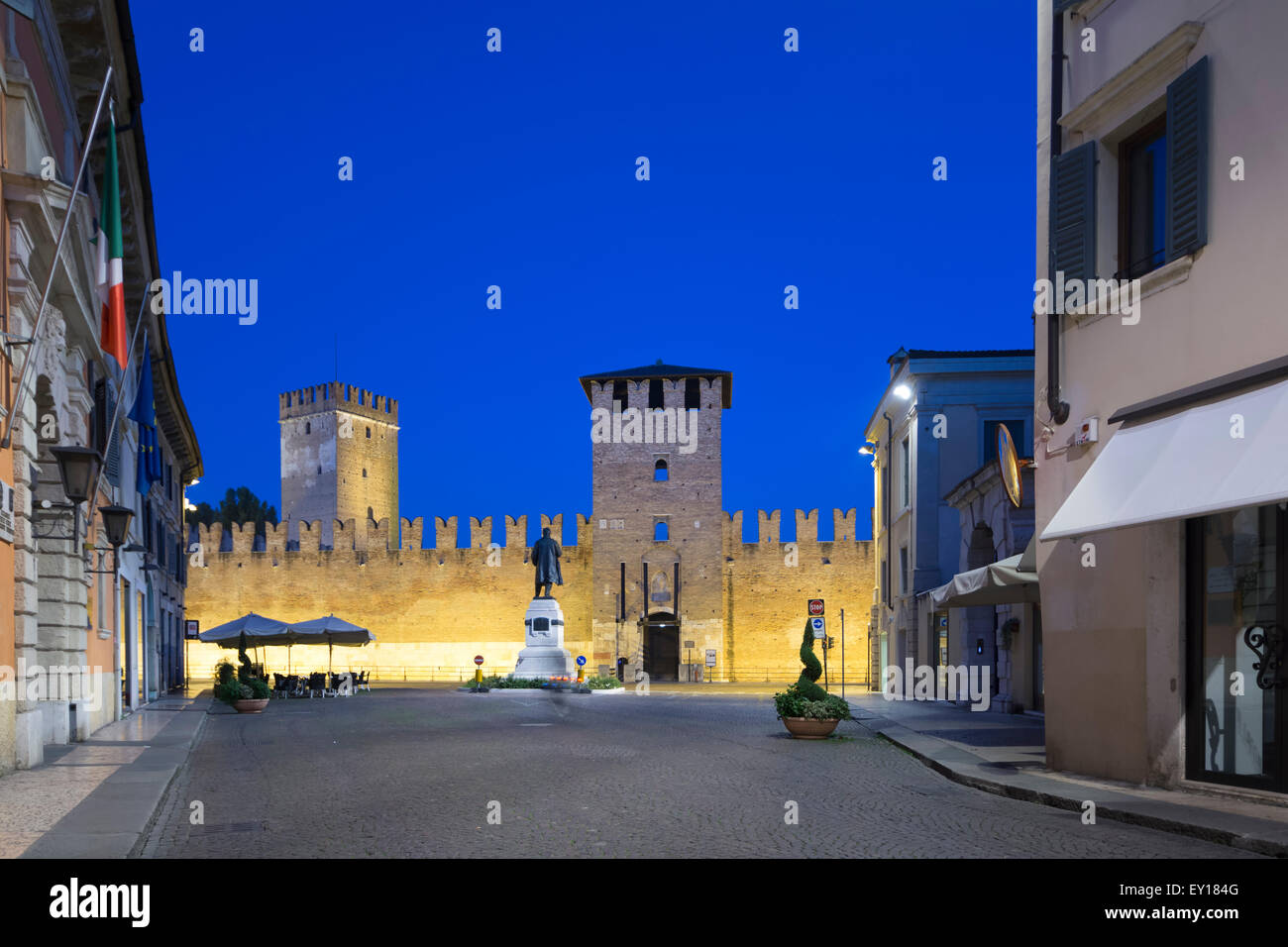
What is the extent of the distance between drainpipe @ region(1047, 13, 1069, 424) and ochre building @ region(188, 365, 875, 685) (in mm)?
37218

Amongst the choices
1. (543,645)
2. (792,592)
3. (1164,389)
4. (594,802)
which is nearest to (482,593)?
(543,645)

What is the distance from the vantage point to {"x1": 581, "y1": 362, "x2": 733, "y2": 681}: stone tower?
50500 millimetres

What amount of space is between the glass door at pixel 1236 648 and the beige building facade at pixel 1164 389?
0.02 m

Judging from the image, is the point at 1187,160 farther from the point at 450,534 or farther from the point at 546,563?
the point at 450,534

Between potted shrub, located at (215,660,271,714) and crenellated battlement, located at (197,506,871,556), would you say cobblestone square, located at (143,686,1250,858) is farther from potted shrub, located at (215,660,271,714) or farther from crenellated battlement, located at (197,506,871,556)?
crenellated battlement, located at (197,506,871,556)

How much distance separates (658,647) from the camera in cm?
5147

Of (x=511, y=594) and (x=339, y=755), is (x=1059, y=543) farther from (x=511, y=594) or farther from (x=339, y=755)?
(x=511, y=594)

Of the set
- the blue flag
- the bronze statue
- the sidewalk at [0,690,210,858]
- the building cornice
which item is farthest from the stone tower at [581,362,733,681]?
the building cornice

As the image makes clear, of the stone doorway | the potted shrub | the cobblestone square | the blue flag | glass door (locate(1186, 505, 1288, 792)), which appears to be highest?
the blue flag

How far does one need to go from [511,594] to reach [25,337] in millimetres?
41093

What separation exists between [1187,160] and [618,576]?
42265mm

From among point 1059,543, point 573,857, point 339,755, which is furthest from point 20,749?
point 1059,543

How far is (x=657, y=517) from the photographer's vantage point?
170ft

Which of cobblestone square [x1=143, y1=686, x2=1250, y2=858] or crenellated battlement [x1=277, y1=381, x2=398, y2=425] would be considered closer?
cobblestone square [x1=143, y1=686, x2=1250, y2=858]
